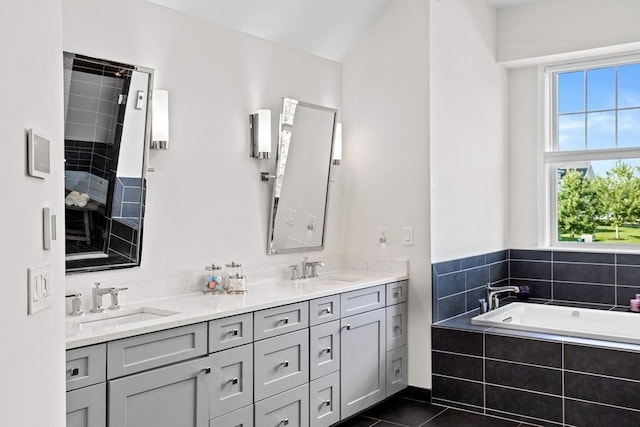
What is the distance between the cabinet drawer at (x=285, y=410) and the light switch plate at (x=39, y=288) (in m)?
1.71

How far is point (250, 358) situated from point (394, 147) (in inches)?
78.5

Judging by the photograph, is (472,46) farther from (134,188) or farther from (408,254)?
(134,188)

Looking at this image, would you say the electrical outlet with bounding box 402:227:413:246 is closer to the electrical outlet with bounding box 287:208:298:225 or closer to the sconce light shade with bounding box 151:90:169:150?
the electrical outlet with bounding box 287:208:298:225

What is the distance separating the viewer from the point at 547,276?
16.7 feet

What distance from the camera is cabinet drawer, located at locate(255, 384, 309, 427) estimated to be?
9.98ft

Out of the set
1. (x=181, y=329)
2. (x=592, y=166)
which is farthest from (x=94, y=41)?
(x=592, y=166)

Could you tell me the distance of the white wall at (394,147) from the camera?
4.20 metres

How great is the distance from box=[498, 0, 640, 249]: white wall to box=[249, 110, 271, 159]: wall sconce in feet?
7.75

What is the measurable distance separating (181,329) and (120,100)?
1113mm

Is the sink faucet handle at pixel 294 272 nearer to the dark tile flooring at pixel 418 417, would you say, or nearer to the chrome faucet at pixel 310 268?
the chrome faucet at pixel 310 268

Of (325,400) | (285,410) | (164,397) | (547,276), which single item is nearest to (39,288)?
(164,397)

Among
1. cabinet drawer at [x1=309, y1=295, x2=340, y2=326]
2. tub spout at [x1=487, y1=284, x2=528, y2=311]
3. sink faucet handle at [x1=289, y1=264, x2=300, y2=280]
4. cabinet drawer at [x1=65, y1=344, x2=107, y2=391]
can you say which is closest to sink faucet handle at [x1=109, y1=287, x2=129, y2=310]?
cabinet drawer at [x1=65, y1=344, x2=107, y2=391]

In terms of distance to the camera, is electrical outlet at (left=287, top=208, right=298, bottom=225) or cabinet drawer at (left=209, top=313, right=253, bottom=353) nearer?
cabinet drawer at (left=209, top=313, right=253, bottom=353)

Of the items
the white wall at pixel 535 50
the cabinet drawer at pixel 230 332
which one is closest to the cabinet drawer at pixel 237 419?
the cabinet drawer at pixel 230 332
